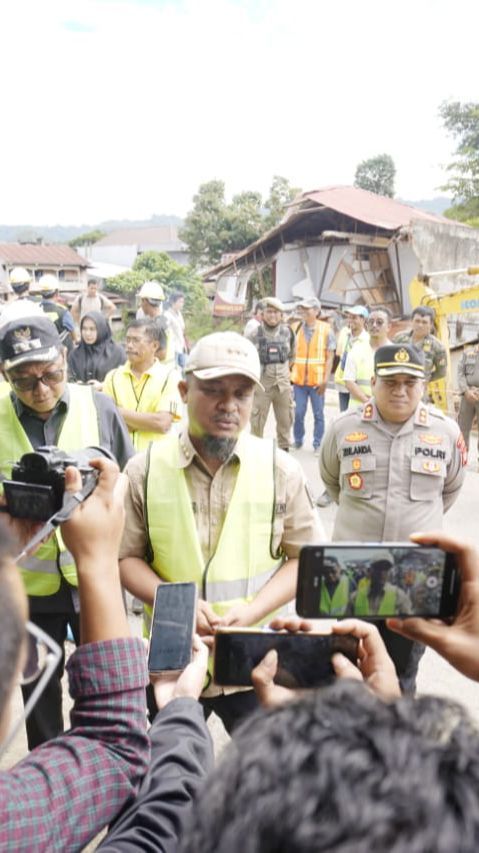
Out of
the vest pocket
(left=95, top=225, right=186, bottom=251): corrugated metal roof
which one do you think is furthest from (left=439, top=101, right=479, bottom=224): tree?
(left=95, top=225, right=186, bottom=251): corrugated metal roof

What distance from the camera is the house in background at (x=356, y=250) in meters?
16.4

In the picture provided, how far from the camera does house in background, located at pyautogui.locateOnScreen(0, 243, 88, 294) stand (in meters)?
44.1

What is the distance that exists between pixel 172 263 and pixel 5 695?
32.9 m

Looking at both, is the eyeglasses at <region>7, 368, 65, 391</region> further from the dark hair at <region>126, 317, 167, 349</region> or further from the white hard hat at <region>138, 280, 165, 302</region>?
the white hard hat at <region>138, 280, 165, 302</region>

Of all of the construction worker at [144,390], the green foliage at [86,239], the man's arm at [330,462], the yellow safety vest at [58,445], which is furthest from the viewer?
the green foliage at [86,239]

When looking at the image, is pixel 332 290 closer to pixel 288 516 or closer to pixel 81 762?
pixel 288 516

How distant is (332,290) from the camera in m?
18.7

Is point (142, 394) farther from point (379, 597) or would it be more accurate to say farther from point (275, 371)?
point (275, 371)

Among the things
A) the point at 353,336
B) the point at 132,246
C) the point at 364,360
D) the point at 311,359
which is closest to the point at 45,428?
the point at 364,360

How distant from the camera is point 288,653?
54.9 inches

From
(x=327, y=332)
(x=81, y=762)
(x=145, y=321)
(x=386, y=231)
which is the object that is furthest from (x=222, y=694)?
(x=386, y=231)

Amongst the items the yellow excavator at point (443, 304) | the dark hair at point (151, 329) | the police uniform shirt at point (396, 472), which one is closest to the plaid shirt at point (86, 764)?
the police uniform shirt at point (396, 472)

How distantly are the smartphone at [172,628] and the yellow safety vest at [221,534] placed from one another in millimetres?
350

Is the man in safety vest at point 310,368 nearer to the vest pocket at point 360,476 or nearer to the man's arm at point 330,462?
the man's arm at point 330,462
